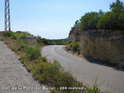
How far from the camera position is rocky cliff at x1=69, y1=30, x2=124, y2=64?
602 inches

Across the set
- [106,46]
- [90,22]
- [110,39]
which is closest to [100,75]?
[110,39]

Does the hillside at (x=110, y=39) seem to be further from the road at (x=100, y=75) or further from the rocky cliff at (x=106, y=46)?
the road at (x=100, y=75)

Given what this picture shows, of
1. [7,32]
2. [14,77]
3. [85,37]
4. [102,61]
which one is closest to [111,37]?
[102,61]

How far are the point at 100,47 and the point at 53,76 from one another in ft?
38.5

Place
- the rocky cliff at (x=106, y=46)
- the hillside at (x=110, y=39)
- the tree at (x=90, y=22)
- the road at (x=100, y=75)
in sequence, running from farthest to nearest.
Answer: the tree at (x=90, y=22) → the hillside at (x=110, y=39) → the rocky cliff at (x=106, y=46) → the road at (x=100, y=75)

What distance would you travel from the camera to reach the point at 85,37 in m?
22.8

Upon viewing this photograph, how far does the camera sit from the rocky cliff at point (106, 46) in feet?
50.1

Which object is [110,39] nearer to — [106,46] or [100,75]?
[106,46]

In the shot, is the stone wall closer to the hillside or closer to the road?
the hillside

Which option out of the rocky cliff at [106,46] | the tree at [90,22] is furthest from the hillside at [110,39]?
the tree at [90,22]

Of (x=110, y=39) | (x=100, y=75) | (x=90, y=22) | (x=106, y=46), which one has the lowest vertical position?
(x=100, y=75)

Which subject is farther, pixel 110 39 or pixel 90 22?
pixel 90 22

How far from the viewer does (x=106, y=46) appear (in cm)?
1709

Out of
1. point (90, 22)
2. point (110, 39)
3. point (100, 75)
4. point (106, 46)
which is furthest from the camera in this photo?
point (90, 22)
